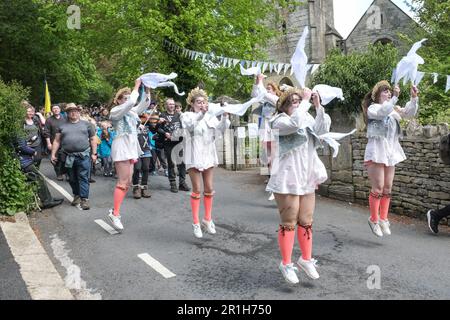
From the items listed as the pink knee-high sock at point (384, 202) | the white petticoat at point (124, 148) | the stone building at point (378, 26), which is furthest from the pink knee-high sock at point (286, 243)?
the stone building at point (378, 26)

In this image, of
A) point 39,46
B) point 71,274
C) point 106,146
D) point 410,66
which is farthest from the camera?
point 39,46

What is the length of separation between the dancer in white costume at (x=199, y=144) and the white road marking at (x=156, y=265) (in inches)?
36.0

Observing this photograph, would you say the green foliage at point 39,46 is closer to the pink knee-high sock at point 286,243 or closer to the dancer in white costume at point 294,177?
the dancer in white costume at point 294,177

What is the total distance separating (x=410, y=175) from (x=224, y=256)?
13.6ft

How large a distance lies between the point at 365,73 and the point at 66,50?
15.3 meters

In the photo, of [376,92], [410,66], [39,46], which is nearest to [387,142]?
[376,92]

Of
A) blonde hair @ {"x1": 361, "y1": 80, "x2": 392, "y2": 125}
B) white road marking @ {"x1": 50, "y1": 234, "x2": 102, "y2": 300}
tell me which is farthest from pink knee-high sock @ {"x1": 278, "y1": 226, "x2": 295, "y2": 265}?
blonde hair @ {"x1": 361, "y1": 80, "x2": 392, "y2": 125}

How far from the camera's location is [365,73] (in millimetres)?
10094

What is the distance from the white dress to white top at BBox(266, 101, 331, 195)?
2657 mm

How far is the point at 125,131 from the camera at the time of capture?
6570 mm

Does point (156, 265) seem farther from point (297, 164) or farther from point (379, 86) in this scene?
point (379, 86)

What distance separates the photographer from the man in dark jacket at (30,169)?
7758 millimetres
